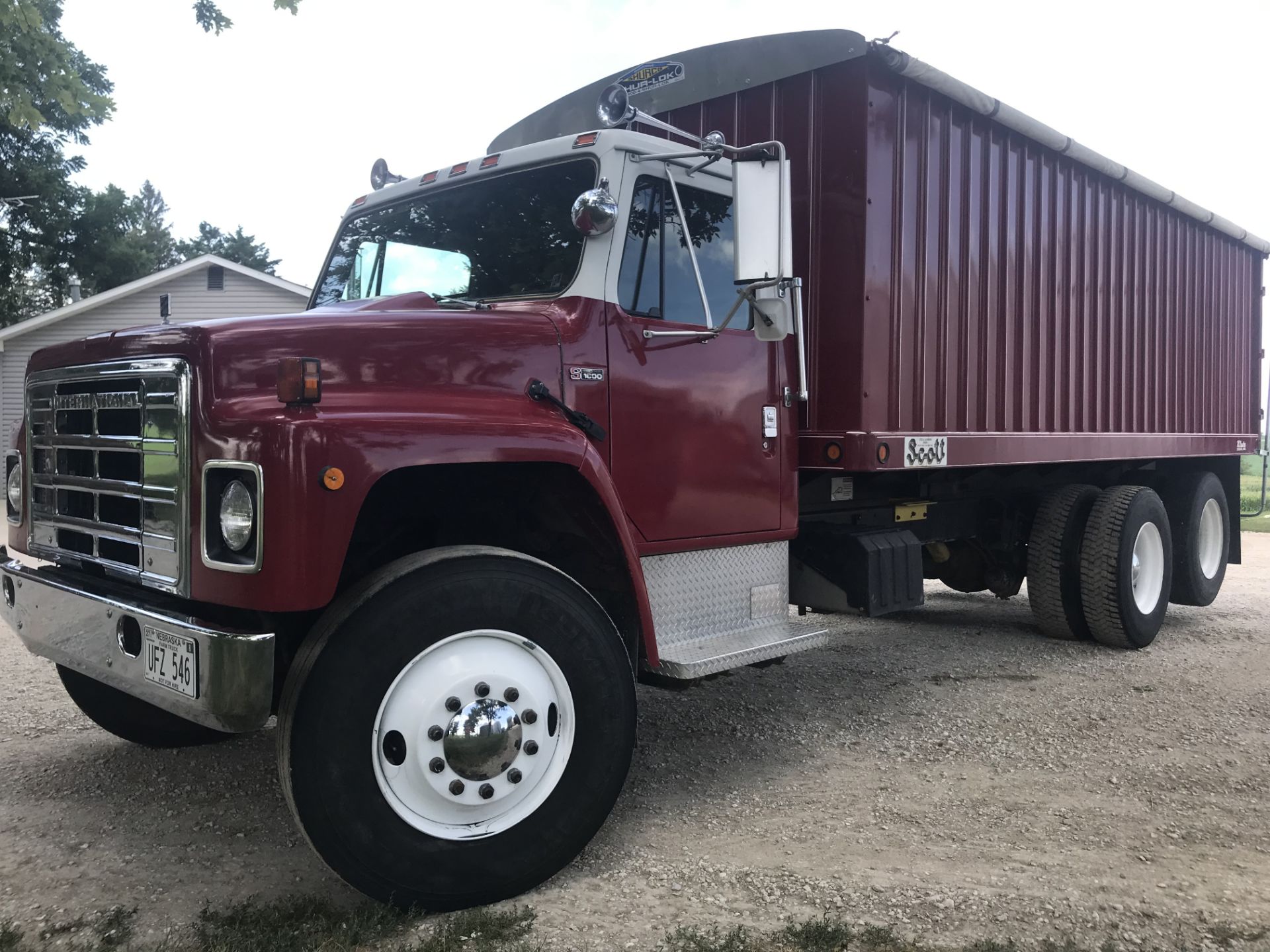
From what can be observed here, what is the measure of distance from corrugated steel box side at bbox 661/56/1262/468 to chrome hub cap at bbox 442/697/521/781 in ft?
7.11

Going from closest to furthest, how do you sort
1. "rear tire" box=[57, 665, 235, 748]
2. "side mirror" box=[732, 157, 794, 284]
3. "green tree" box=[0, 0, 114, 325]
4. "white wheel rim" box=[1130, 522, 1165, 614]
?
"side mirror" box=[732, 157, 794, 284] < "rear tire" box=[57, 665, 235, 748] < "white wheel rim" box=[1130, 522, 1165, 614] < "green tree" box=[0, 0, 114, 325]

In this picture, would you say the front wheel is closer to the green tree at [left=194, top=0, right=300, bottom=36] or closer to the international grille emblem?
the international grille emblem

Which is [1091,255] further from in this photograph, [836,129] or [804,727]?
[804,727]

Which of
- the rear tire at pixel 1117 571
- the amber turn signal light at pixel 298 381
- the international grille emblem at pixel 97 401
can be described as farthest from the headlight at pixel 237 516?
the rear tire at pixel 1117 571

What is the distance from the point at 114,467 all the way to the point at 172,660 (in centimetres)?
75

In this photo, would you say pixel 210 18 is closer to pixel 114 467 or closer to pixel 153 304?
pixel 114 467

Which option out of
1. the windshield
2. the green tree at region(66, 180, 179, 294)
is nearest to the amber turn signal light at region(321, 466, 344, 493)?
the windshield

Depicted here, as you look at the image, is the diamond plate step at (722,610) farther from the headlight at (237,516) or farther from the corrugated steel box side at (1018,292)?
the headlight at (237,516)

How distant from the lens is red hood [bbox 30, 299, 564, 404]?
2.89 m

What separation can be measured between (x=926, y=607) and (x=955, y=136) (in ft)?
14.3

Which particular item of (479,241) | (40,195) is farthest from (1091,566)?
(40,195)

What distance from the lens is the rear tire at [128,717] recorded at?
13.8ft

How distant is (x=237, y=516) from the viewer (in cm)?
275

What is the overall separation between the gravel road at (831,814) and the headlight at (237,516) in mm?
1137
